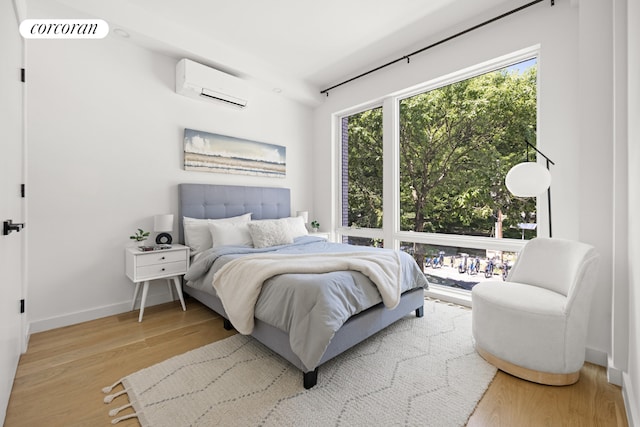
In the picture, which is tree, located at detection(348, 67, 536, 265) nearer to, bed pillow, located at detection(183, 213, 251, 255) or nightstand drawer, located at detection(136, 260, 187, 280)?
bed pillow, located at detection(183, 213, 251, 255)

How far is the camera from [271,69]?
13.1ft

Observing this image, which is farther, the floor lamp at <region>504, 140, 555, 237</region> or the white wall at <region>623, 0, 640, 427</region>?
the floor lamp at <region>504, 140, 555, 237</region>

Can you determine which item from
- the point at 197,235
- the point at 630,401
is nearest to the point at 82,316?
the point at 197,235

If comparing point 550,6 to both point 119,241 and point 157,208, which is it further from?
point 119,241

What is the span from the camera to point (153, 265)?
108 inches

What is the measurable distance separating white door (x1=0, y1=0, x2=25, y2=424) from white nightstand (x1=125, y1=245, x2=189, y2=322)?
A: 29.1 inches

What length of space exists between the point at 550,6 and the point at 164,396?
4.19m

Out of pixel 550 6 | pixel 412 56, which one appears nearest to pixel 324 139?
pixel 412 56

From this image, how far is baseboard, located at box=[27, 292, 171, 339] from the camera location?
2473 millimetres

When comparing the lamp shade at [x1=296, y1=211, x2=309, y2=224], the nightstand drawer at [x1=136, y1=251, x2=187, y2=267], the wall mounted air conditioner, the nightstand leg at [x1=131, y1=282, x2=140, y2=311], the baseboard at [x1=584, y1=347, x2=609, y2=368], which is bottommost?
the baseboard at [x1=584, y1=347, x2=609, y2=368]

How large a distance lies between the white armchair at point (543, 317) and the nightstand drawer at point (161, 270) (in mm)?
2666

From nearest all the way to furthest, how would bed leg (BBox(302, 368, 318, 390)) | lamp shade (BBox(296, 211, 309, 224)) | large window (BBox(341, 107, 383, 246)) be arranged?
bed leg (BBox(302, 368, 318, 390)), large window (BBox(341, 107, 383, 246)), lamp shade (BBox(296, 211, 309, 224))

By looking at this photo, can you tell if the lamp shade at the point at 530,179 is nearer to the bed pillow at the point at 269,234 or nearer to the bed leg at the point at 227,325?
the bed pillow at the point at 269,234

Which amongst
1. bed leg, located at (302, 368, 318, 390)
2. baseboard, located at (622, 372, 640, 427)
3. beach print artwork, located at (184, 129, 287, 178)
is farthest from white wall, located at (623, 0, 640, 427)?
beach print artwork, located at (184, 129, 287, 178)
